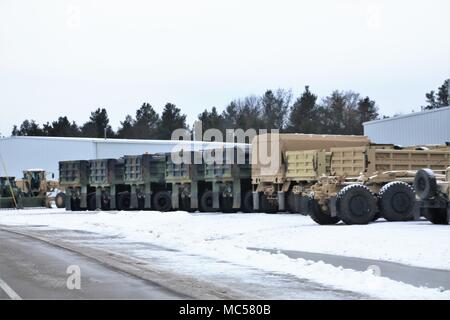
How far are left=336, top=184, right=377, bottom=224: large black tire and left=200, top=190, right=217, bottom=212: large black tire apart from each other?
1433 cm

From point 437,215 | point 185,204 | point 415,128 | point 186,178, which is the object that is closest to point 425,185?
point 437,215

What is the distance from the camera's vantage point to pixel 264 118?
104 m

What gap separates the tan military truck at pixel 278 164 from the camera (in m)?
29.7

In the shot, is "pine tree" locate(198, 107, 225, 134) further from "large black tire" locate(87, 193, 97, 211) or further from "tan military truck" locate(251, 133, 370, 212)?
"tan military truck" locate(251, 133, 370, 212)

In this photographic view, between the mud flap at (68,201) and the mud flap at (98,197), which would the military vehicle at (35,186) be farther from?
the mud flap at (98,197)

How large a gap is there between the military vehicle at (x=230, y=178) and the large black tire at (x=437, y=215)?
13.4 m

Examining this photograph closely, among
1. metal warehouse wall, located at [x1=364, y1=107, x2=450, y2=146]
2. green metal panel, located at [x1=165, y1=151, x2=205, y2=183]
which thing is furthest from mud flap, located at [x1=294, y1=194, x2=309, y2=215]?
metal warehouse wall, located at [x1=364, y1=107, x2=450, y2=146]

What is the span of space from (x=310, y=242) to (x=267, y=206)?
13253 mm

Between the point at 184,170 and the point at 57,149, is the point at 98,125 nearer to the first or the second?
the point at 57,149

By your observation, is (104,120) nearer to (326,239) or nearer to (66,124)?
(66,124)

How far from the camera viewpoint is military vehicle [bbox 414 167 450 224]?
67.2 feet

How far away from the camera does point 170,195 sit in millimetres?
38656
